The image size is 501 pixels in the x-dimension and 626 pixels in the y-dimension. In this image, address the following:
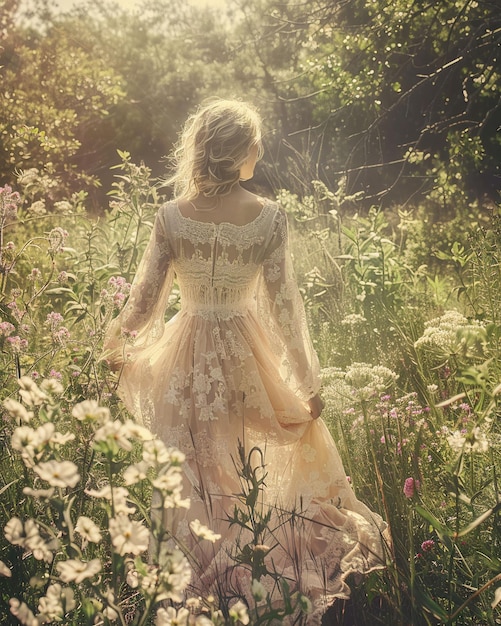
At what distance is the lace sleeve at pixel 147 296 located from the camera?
252 centimetres

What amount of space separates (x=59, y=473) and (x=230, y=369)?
5.02 feet

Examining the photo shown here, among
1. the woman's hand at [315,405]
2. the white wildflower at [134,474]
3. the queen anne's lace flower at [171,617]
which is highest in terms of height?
the woman's hand at [315,405]

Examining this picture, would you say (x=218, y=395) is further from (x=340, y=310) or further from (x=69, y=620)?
(x=340, y=310)

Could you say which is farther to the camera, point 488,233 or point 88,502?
point 488,233

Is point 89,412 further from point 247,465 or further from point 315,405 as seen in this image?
point 315,405

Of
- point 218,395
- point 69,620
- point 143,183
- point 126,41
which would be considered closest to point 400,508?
point 218,395

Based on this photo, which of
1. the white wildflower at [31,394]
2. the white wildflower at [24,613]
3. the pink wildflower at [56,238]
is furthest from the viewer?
the pink wildflower at [56,238]

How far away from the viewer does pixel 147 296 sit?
2.53 m

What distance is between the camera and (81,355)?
2906 millimetres

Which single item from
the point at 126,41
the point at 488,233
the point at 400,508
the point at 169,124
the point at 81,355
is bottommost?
the point at 400,508

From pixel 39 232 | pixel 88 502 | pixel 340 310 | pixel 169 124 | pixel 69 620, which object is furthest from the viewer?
pixel 169 124

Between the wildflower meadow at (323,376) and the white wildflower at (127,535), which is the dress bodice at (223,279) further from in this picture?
the white wildflower at (127,535)

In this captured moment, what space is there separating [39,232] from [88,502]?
15.0ft

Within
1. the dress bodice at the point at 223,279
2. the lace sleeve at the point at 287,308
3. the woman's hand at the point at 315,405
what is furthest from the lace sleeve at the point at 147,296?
the woman's hand at the point at 315,405
